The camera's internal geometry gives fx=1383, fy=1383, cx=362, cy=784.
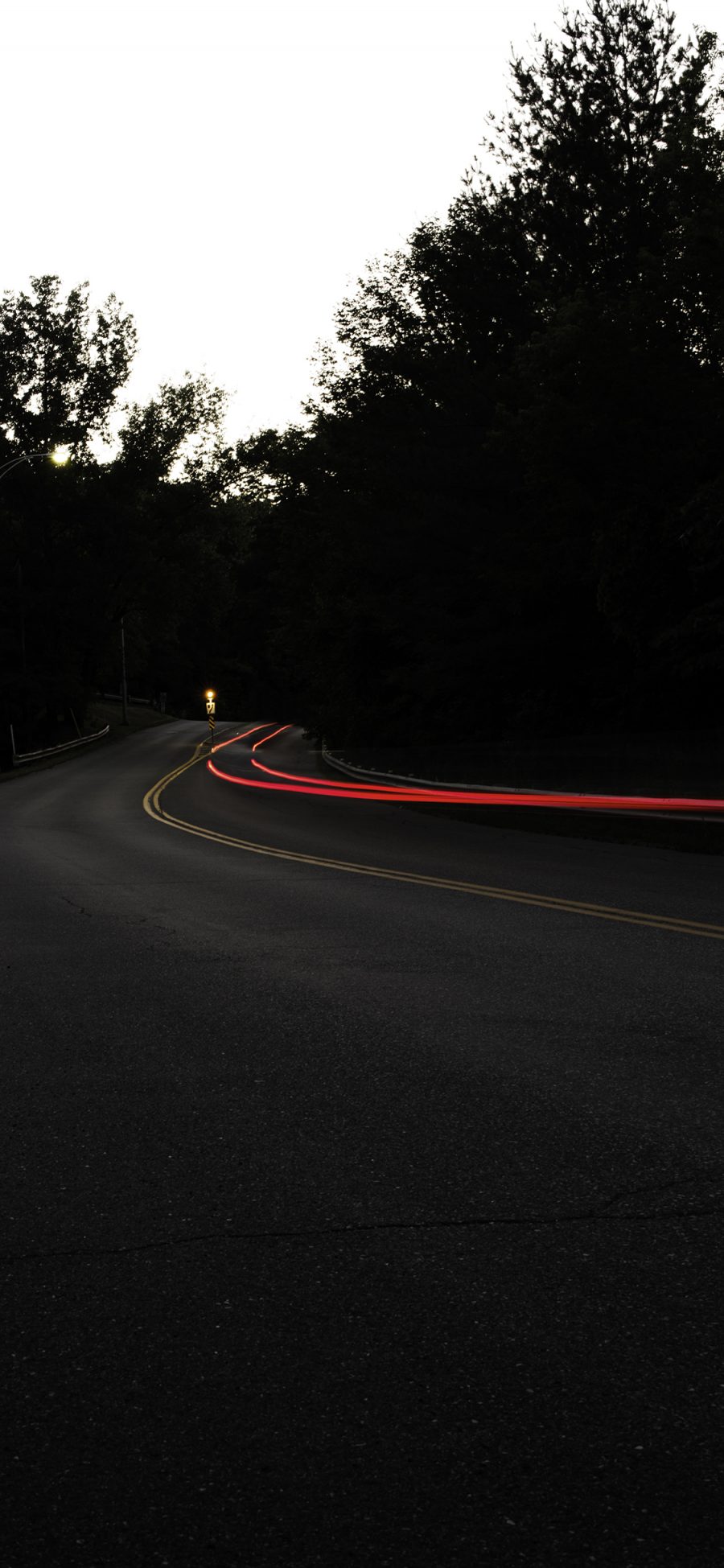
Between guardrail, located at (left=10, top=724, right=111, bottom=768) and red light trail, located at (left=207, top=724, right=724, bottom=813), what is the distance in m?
8.36

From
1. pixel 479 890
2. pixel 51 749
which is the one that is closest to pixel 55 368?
pixel 51 749

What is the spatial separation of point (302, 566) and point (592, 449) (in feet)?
117

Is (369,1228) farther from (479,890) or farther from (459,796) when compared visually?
A: (459,796)

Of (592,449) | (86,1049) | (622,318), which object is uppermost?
(622,318)

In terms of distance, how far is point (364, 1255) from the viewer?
4.29m

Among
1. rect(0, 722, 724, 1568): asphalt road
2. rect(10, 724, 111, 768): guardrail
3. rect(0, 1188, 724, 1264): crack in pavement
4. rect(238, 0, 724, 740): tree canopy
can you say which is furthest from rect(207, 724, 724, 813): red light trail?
rect(0, 1188, 724, 1264): crack in pavement

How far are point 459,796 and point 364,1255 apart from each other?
89.2 ft

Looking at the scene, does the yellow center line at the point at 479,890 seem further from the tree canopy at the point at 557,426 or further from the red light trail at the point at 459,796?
the tree canopy at the point at 557,426

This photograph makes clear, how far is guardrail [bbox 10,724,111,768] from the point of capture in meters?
55.4

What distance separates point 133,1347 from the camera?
3652 mm

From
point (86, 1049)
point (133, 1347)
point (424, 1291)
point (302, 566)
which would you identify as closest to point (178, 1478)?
point (133, 1347)

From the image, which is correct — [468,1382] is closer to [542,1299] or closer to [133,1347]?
[542,1299]

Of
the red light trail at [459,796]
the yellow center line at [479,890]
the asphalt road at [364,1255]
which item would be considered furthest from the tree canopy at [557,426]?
the asphalt road at [364,1255]

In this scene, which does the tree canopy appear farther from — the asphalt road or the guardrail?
the asphalt road
